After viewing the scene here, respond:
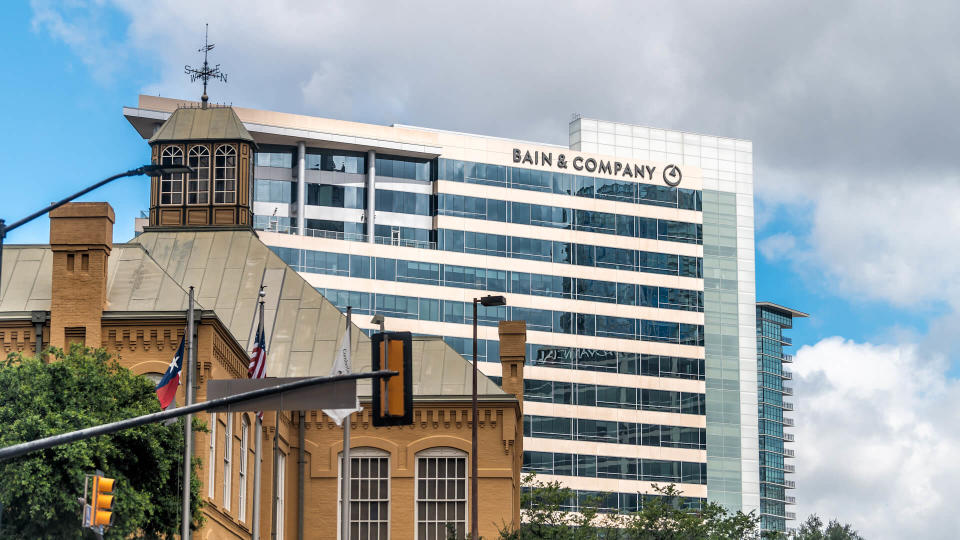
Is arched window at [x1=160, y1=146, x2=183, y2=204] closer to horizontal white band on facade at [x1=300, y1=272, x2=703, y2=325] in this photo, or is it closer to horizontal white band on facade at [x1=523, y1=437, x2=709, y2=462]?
horizontal white band on facade at [x1=300, y1=272, x2=703, y2=325]

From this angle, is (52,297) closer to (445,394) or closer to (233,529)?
(233,529)

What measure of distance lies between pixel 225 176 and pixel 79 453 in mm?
24106

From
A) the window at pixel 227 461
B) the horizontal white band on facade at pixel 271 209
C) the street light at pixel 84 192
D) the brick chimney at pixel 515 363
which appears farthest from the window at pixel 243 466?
the horizontal white band on facade at pixel 271 209

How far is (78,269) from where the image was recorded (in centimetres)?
4056

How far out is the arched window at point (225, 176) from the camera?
54438 mm

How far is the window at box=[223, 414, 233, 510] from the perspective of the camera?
42.4 meters

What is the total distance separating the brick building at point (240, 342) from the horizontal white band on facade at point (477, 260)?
1728 inches

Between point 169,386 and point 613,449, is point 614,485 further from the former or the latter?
point 169,386

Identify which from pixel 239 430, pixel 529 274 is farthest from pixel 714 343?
pixel 239 430

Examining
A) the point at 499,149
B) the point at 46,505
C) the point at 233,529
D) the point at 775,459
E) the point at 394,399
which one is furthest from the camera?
the point at 775,459

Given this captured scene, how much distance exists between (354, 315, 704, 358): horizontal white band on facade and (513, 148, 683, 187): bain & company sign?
1291cm

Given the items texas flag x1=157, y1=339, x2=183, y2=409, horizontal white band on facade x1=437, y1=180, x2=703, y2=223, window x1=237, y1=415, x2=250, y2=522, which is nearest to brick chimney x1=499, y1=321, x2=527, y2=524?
window x1=237, y1=415, x2=250, y2=522

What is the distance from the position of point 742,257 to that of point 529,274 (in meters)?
23.8

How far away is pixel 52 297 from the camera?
40406 millimetres
